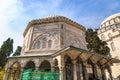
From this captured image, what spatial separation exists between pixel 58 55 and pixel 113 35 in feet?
82.6

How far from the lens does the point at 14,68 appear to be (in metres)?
14.9

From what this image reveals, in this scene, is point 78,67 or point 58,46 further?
point 58,46

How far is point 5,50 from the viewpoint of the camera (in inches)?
1114

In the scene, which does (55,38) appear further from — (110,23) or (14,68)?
(110,23)

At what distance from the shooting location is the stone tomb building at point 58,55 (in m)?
11.8

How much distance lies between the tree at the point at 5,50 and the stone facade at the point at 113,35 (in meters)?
23.0

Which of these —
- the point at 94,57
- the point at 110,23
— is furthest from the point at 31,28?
the point at 110,23

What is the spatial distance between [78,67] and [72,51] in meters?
3.15

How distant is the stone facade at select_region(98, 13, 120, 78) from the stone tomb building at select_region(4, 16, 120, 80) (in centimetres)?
1376

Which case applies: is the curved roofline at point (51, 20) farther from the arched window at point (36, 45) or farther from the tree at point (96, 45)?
the tree at point (96, 45)

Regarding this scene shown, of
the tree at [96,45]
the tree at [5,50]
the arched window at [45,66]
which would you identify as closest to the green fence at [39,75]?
the arched window at [45,66]

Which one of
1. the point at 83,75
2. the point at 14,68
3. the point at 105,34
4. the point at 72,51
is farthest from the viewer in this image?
the point at 105,34

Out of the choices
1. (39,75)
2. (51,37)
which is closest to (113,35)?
(51,37)

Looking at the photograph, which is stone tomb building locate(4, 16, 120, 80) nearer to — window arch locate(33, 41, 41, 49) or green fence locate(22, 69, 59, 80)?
window arch locate(33, 41, 41, 49)
